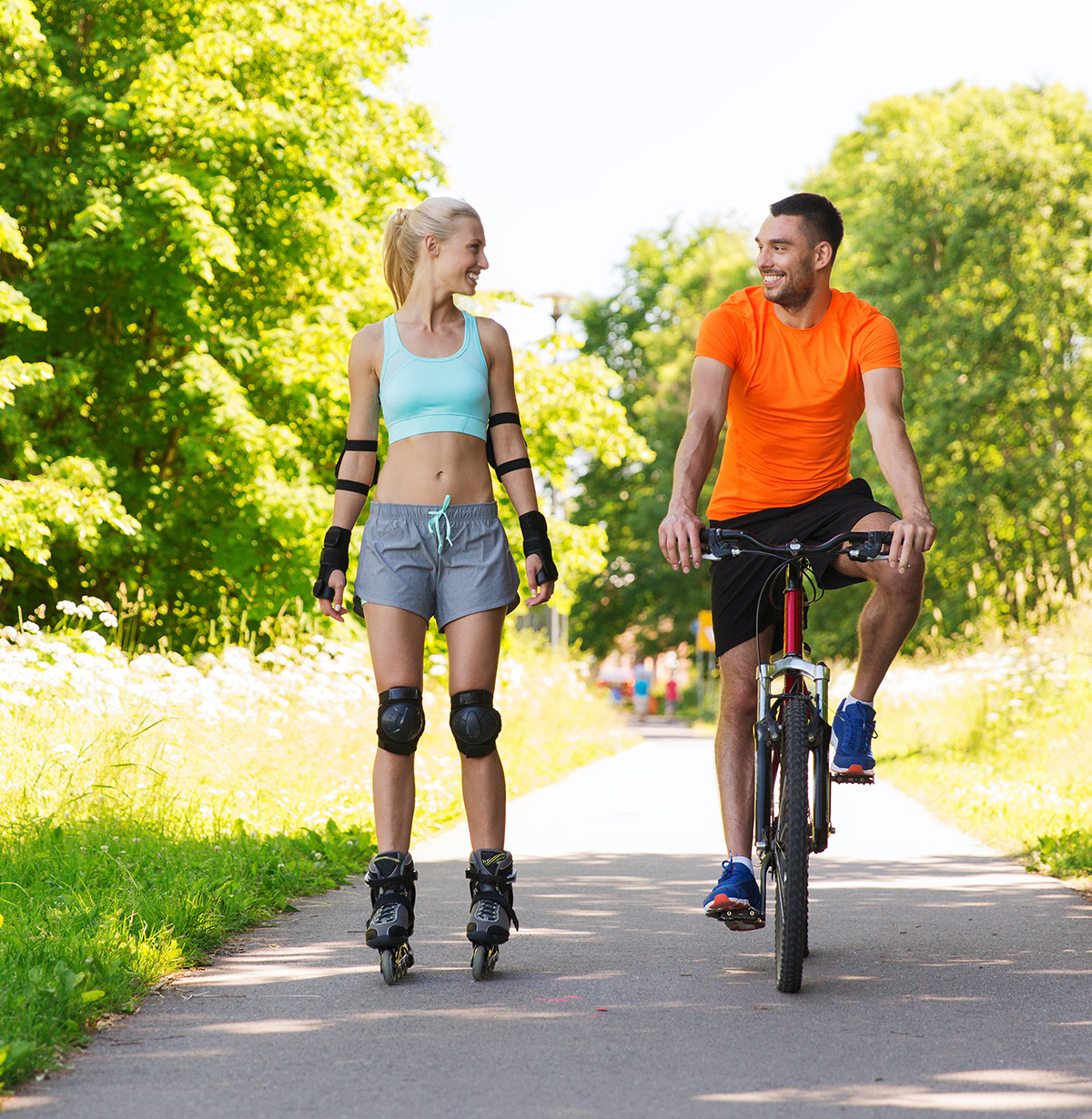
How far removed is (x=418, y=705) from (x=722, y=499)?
1.21 metres

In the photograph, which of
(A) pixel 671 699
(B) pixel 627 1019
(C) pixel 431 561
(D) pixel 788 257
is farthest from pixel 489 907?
(A) pixel 671 699

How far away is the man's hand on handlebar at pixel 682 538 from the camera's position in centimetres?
412

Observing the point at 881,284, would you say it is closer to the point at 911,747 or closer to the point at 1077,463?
the point at 1077,463

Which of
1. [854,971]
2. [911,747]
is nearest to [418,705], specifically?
[854,971]

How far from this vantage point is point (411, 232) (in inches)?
179

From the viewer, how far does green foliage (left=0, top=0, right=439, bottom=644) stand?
51.6 feet

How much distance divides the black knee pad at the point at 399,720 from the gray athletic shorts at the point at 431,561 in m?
0.24

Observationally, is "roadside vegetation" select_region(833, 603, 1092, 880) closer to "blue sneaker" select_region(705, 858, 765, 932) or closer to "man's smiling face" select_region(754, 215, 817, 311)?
"blue sneaker" select_region(705, 858, 765, 932)

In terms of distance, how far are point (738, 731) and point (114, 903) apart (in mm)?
2096

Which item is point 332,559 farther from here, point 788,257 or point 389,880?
point 788,257

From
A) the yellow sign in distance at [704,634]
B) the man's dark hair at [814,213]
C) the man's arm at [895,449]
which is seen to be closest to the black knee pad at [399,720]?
the man's arm at [895,449]

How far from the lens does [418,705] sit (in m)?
4.38

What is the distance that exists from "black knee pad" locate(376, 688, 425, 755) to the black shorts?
104 cm

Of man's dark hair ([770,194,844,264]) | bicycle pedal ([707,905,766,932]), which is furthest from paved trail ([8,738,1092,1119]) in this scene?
man's dark hair ([770,194,844,264])
